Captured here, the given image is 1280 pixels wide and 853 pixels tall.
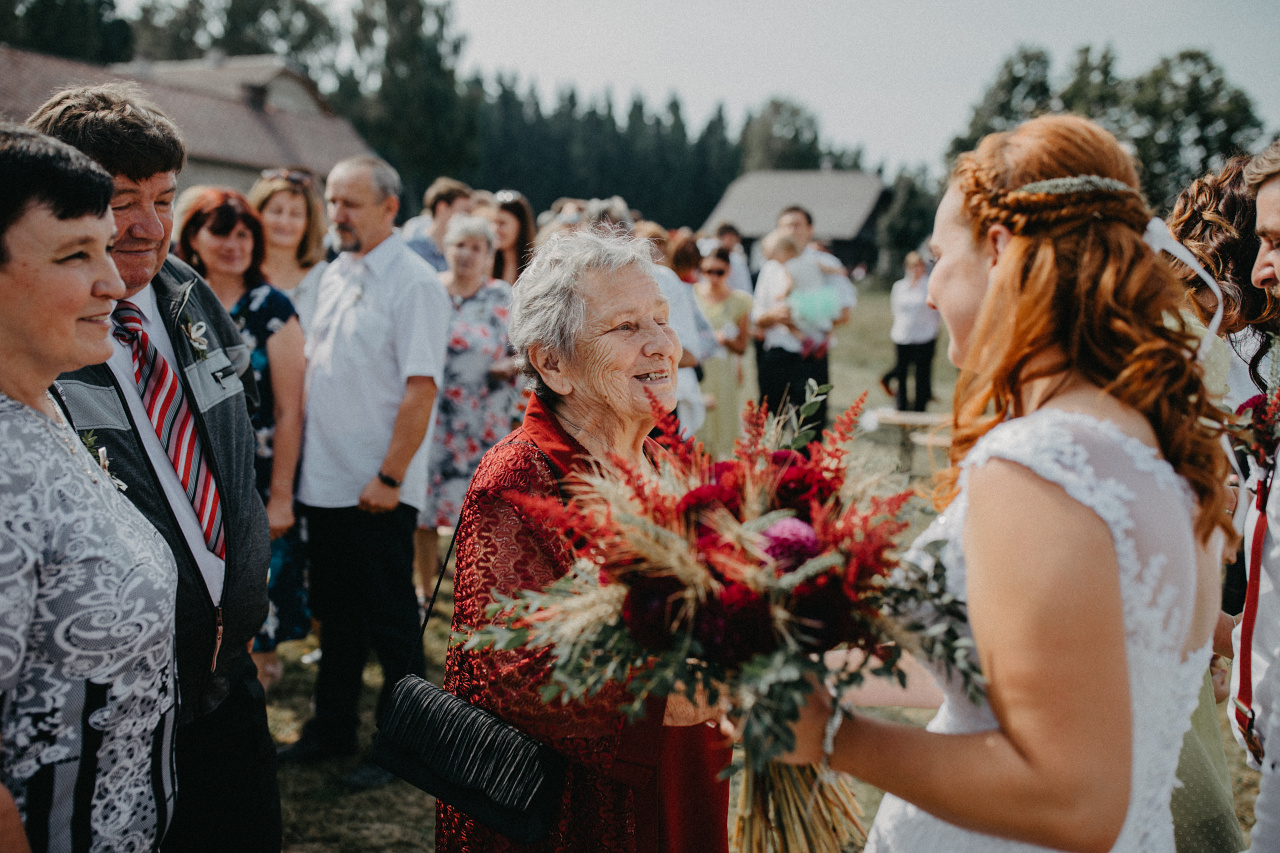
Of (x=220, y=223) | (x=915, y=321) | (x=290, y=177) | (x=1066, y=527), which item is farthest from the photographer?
(x=915, y=321)

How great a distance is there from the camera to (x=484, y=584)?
5.96 ft

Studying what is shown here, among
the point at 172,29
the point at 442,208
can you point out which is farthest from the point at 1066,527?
the point at 172,29

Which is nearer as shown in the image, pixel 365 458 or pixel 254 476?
pixel 254 476

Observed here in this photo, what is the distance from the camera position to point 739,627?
1.23 meters

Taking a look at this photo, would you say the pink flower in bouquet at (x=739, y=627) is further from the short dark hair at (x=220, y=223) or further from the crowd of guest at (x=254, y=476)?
the short dark hair at (x=220, y=223)

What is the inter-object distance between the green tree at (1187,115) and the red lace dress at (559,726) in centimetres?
4917

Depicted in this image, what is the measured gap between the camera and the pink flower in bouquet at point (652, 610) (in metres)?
1.26

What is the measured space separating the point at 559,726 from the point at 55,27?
60.0 m

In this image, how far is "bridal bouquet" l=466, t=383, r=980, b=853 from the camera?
3.92ft

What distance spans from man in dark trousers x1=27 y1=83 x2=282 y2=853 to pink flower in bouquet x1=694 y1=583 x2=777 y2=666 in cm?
144

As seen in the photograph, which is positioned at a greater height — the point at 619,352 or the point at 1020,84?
the point at 1020,84

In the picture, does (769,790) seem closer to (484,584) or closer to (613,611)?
(613,611)

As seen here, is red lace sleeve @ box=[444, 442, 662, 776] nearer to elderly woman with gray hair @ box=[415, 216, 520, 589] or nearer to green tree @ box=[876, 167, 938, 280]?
elderly woman with gray hair @ box=[415, 216, 520, 589]

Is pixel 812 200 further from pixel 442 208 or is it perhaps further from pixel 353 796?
pixel 353 796
